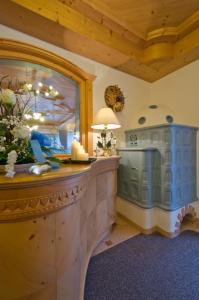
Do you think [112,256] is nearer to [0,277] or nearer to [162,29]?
[0,277]

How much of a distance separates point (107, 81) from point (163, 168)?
160 centimetres

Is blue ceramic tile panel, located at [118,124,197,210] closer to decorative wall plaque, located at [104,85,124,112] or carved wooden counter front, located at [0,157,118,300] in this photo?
decorative wall plaque, located at [104,85,124,112]

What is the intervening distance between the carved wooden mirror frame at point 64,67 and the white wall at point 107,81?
11 cm

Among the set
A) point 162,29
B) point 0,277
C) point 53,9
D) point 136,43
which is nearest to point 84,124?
point 53,9

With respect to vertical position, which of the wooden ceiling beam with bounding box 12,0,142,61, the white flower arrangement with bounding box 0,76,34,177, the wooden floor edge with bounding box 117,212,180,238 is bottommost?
the wooden floor edge with bounding box 117,212,180,238

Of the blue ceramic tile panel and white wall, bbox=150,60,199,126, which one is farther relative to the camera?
white wall, bbox=150,60,199,126

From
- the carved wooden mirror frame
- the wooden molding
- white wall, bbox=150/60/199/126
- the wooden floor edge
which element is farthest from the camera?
white wall, bbox=150/60/199/126

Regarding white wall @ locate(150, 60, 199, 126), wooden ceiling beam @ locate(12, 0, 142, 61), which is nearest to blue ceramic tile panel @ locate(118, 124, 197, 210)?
white wall @ locate(150, 60, 199, 126)

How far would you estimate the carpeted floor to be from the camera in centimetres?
136

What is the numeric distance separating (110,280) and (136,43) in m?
2.95

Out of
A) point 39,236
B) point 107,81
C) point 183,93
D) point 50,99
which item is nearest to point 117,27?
point 107,81

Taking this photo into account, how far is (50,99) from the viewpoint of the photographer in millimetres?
2031

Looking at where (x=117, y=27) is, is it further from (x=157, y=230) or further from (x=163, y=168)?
(x=157, y=230)

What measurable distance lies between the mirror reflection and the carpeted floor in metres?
1.32
